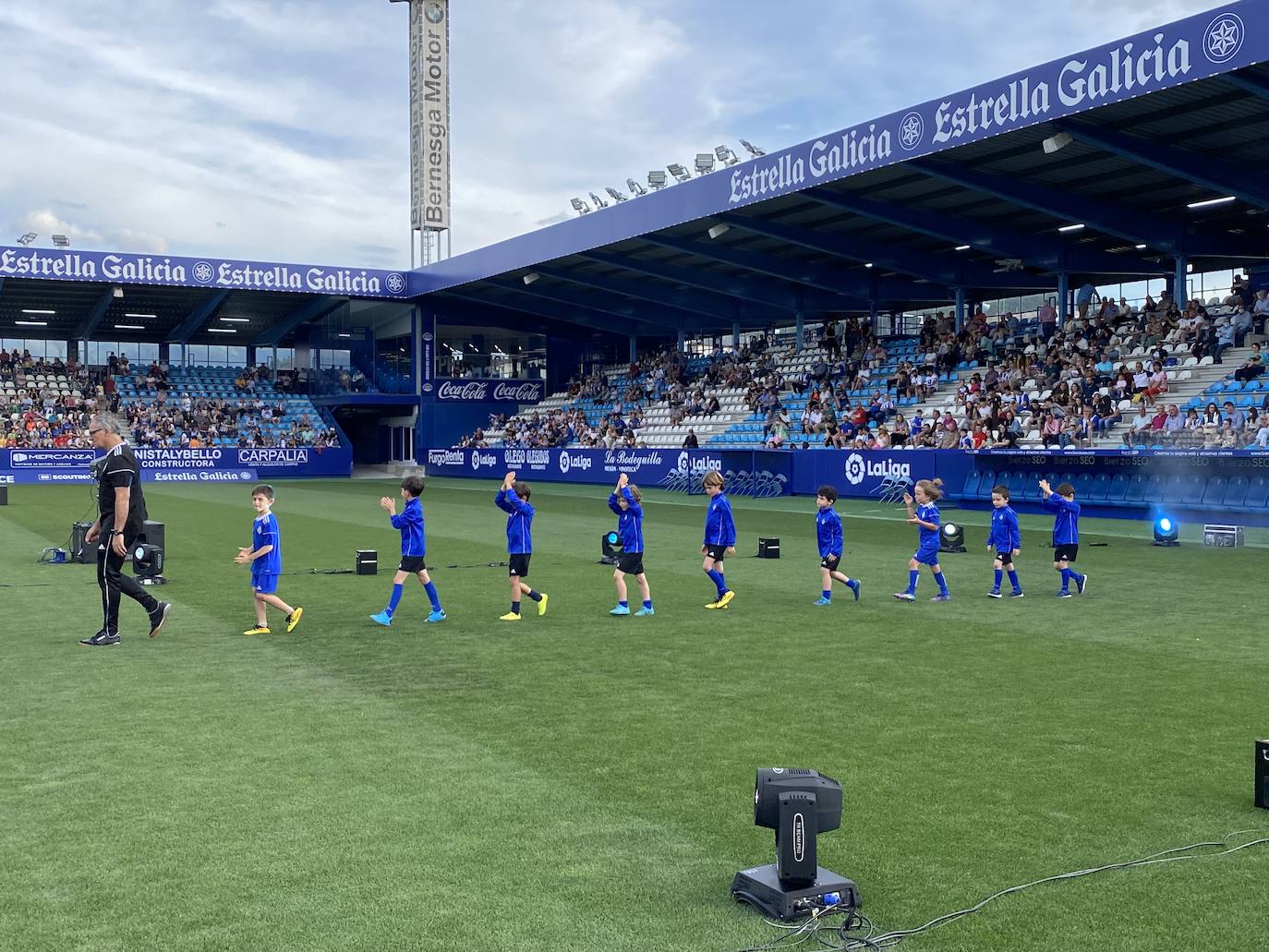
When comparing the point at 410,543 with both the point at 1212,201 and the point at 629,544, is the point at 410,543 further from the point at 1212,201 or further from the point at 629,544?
the point at 1212,201

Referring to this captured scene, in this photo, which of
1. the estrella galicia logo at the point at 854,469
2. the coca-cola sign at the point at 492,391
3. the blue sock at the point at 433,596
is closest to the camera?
the blue sock at the point at 433,596

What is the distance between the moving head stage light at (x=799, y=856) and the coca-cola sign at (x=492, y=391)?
5645 cm

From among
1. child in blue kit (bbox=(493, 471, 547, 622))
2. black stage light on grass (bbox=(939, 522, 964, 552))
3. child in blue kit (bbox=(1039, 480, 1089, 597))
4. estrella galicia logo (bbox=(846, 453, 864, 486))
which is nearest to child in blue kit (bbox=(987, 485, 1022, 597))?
child in blue kit (bbox=(1039, 480, 1089, 597))

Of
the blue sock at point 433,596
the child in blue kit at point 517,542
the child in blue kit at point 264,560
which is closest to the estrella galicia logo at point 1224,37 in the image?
the child in blue kit at point 517,542

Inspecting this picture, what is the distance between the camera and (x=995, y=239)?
3619 cm

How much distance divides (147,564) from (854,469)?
77.2 ft

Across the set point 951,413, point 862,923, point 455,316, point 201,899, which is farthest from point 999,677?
point 455,316

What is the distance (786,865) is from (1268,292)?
30978 millimetres

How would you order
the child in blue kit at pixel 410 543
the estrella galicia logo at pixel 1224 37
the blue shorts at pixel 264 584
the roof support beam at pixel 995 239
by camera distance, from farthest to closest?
the roof support beam at pixel 995 239
the estrella galicia logo at pixel 1224 37
the child in blue kit at pixel 410 543
the blue shorts at pixel 264 584

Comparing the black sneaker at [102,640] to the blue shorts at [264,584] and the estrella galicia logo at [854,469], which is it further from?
the estrella galicia logo at [854,469]

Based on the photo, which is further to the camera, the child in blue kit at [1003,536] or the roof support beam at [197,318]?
the roof support beam at [197,318]

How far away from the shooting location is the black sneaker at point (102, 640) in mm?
10969

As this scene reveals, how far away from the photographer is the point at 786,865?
4.71 metres

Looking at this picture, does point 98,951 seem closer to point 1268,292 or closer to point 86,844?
point 86,844
